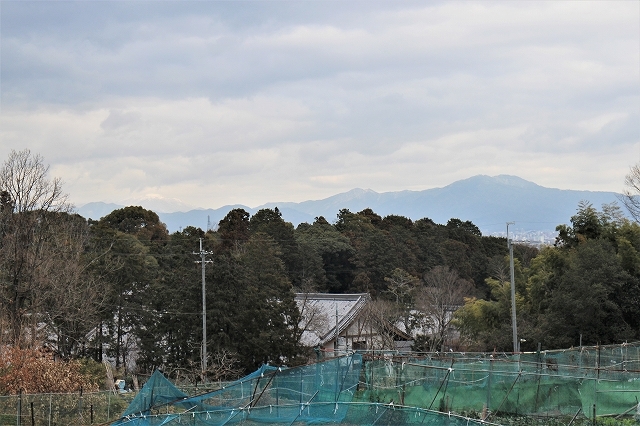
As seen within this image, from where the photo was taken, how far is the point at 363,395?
49.9 feet

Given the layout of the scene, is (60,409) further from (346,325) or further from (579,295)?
(346,325)

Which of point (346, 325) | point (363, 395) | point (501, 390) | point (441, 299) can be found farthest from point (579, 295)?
point (363, 395)

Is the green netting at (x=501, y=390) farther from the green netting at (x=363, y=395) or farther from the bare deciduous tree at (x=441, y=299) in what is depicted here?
the bare deciduous tree at (x=441, y=299)

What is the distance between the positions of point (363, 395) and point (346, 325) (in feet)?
77.8

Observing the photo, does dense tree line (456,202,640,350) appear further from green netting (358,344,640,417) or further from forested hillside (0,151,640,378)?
green netting (358,344,640,417)

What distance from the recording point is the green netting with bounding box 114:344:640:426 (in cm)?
1269

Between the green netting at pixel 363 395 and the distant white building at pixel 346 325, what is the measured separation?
63.3 feet

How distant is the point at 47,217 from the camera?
92.2 ft

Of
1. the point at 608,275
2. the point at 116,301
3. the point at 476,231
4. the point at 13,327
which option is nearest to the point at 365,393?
the point at 13,327

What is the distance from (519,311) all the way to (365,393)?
851 inches

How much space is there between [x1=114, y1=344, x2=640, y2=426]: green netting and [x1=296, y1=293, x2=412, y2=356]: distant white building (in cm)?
1929

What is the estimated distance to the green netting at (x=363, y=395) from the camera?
41.6ft

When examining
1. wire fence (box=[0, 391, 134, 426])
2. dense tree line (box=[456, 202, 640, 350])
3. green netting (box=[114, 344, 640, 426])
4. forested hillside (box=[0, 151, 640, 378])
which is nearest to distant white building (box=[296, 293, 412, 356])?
forested hillside (box=[0, 151, 640, 378])

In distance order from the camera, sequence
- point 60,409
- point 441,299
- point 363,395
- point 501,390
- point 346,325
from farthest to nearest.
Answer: point 346,325 → point 441,299 → point 60,409 → point 363,395 → point 501,390
